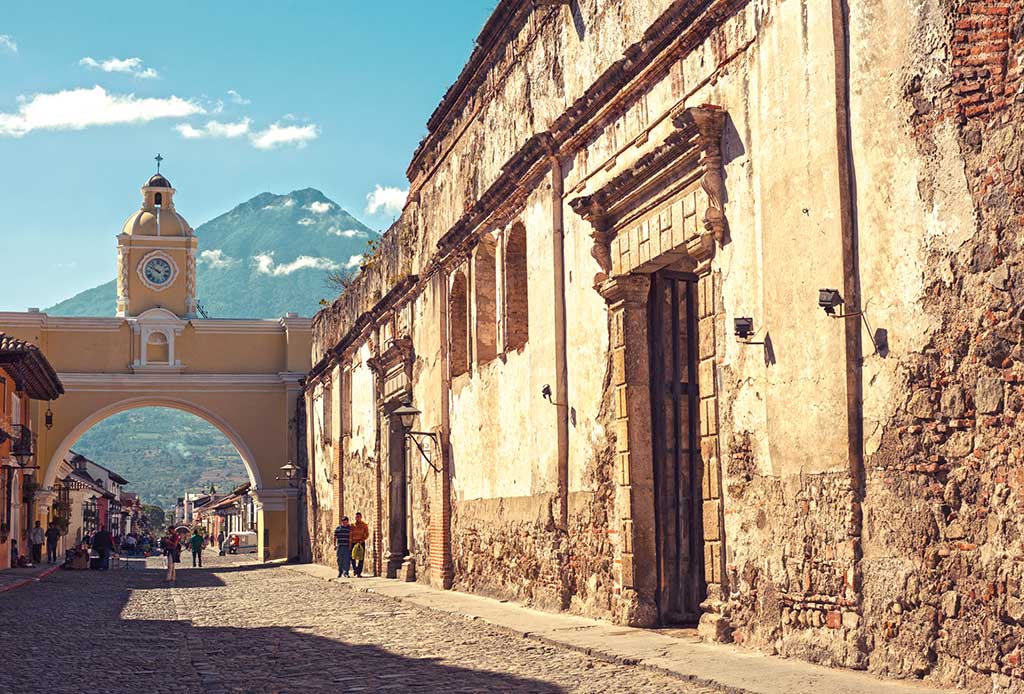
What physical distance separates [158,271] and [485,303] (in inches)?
1222

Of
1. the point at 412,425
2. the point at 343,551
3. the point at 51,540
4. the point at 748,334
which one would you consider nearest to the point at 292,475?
the point at 51,540

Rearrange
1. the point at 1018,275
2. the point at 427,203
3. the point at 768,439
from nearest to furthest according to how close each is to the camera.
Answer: the point at 1018,275 < the point at 768,439 < the point at 427,203

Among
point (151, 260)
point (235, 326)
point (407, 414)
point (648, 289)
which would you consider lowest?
point (407, 414)

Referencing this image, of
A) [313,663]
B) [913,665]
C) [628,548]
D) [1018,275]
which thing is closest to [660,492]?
[628,548]

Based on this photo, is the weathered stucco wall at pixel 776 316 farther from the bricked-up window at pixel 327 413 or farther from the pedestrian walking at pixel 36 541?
the pedestrian walking at pixel 36 541

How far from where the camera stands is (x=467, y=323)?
1802cm

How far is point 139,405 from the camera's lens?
134 feet

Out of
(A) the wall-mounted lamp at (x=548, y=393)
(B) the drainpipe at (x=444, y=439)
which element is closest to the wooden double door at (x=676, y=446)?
(A) the wall-mounted lamp at (x=548, y=393)

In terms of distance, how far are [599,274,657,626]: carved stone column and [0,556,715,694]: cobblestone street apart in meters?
1.14

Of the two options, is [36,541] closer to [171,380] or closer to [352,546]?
[171,380]

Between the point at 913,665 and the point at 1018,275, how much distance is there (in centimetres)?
218

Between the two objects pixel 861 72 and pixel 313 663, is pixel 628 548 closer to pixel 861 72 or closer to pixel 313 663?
pixel 313 663

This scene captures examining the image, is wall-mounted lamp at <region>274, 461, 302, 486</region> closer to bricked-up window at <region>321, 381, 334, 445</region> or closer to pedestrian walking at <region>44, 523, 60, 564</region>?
bricked-up window at <region>321, 381, 334, 445</region>

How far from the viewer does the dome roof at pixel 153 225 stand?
→ 157ft
